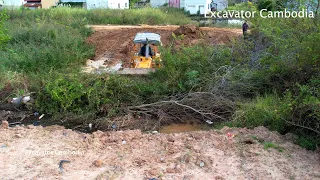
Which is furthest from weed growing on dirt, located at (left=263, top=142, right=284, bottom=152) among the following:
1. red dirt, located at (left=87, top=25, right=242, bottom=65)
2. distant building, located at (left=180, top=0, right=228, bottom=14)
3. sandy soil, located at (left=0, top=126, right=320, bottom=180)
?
distant building, located at (left=180, top=0, right=228, bottom=14)

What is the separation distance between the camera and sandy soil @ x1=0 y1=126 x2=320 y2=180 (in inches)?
215

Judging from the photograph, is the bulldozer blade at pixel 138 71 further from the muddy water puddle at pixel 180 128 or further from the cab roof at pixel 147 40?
the muddy water puddle at pixel 180 128

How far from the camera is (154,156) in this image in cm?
608

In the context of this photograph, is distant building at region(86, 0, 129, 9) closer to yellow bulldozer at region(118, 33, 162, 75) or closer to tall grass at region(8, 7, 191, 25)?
tall grass at region(8, 7, 191, 25)

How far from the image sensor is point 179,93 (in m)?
9.05

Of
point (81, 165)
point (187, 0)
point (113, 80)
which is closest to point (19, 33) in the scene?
point (113, 80)

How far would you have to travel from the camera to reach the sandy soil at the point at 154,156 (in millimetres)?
5453

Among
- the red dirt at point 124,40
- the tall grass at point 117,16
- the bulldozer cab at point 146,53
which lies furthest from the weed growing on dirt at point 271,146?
the tall grass at point 117,16

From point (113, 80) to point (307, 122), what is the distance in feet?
16.3

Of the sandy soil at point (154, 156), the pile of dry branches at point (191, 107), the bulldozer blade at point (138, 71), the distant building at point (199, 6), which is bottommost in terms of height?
the sandy soil at point (154, 156)

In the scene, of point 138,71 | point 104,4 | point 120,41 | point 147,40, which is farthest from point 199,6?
point 138,71

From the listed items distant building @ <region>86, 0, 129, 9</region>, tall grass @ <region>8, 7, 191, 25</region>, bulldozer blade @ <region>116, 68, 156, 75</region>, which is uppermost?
distant building @ <region>86, 0, 129, 9</region>

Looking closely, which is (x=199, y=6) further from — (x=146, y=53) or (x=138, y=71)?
(x=138, y=71)

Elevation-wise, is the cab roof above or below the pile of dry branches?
above
